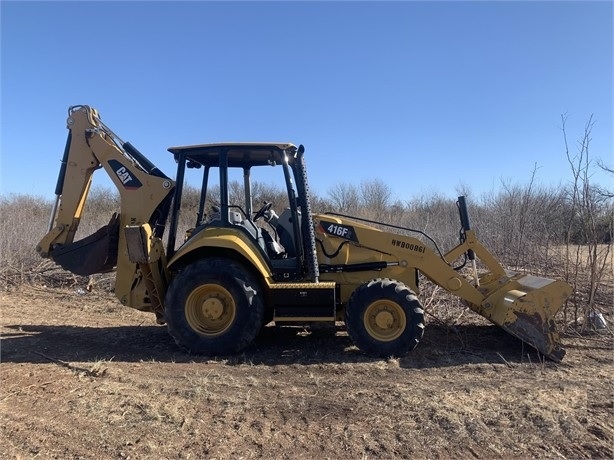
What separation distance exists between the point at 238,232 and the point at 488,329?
3.59 m

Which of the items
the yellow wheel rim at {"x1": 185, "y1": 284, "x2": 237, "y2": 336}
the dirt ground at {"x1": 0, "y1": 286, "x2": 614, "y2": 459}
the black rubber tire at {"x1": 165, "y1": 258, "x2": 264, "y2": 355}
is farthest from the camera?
the yellow wheel rim at {"x1": 185, "y1": 284, "x2": 237, "y2": 336}

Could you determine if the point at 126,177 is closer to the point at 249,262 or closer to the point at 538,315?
the point at 249,262

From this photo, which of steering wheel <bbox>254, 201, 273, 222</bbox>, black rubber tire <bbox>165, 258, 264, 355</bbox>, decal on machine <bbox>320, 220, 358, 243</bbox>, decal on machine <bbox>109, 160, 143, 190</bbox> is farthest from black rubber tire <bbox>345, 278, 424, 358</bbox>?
decal on machine <bbox>109, 160, 143, 190</bbox>

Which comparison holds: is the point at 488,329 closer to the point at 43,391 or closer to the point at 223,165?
the point at 223,165

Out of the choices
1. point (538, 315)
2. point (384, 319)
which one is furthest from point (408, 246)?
point (538, 315)

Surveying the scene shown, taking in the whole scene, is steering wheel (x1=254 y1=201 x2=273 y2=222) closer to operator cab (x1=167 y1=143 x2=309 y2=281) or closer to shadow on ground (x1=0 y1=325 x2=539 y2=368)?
operator cab (x1=167 y1=143 x2=309 y2=281)

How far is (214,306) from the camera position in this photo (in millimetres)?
5629

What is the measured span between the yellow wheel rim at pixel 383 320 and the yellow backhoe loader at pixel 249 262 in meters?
0.01

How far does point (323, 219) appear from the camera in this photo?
6.19 meters

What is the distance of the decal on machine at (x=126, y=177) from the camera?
19.8 ft

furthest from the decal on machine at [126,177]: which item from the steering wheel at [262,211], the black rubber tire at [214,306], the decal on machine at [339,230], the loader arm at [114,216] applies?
the decal on machine at [339,230]

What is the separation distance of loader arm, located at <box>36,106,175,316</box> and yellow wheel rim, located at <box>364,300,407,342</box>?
8.40 ft

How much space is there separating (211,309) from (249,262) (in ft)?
2.31

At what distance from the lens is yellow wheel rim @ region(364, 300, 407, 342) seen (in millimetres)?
5457
